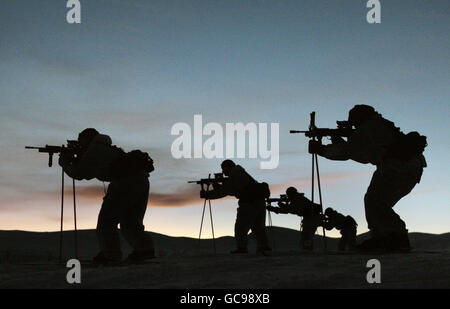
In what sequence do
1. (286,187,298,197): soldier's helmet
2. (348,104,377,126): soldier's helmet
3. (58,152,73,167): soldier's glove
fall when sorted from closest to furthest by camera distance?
(58,152,73,167): soldier's glove
(348,104,377,126): soldier's helmet
(286,187,298,197): soldier's helmet

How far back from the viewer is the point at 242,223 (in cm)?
1397

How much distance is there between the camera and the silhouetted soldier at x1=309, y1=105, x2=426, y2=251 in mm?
9656

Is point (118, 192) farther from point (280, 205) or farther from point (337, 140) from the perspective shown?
point (280, 205)

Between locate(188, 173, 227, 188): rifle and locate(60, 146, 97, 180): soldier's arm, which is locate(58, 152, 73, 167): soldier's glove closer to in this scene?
locate(60, 146, 97, 180): soldier's arm

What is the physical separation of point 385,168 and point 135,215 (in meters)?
4.13

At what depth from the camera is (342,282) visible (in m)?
6.00

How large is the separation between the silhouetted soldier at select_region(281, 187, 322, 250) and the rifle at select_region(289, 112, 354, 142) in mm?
8374

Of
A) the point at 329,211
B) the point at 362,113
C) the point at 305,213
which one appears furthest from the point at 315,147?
the point at 329,211

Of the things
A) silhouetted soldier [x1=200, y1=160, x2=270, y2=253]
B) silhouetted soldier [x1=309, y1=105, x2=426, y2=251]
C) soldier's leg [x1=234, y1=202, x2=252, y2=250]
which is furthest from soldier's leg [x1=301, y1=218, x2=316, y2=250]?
silhouetted soldier [x1=309, y1=105, x2=426, y2=251]

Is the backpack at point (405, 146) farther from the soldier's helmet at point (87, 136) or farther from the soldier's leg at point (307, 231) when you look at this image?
the soldier's leg at point (307, 231)

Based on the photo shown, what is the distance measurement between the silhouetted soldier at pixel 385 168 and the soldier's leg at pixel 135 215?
3501mm

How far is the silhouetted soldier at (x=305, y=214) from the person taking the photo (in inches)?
762
